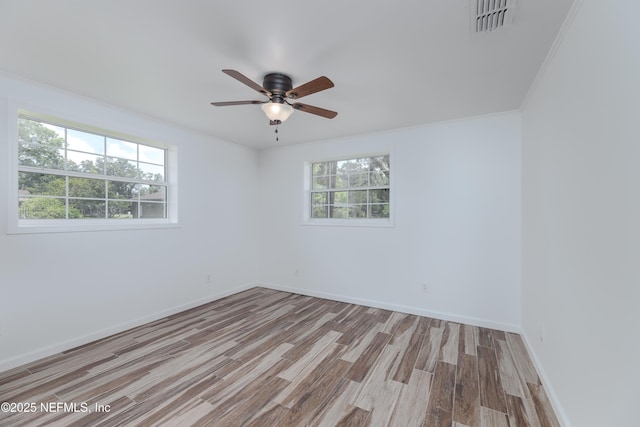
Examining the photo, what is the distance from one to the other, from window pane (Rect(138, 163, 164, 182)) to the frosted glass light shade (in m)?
2.12

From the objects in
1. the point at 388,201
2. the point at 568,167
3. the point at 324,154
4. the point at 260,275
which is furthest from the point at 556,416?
the point at 260,275

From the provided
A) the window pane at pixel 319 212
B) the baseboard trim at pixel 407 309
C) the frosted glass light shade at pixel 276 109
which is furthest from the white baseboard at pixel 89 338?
the frosted glass light shade at pixel 276 109

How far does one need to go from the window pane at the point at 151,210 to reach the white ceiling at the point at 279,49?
1.23 meters

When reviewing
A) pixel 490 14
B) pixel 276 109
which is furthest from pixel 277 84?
pixel 490 14

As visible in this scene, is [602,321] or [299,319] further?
[299,319]

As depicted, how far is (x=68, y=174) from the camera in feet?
9.03

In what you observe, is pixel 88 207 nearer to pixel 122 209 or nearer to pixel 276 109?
pixel 122 209

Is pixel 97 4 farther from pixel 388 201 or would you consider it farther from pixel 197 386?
pixel 388 201

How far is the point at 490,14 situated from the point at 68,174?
12.6 ft

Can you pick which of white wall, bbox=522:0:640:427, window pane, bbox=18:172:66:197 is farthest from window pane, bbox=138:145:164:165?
white wall, bbox=522:0:640:427

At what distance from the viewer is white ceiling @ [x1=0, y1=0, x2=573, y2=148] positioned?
1.58m

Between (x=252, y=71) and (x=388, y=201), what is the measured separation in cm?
253

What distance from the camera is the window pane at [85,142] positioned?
281 centimetres

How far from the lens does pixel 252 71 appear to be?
2227mm
